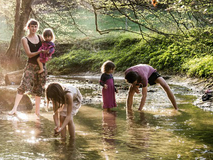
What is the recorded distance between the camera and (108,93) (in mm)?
8281

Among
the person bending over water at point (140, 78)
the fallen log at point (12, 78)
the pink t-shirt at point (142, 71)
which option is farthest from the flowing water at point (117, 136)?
the fallen log at point (12, 78)

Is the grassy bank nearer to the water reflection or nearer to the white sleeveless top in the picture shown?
the water reflection

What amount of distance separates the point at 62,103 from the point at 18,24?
10417mm

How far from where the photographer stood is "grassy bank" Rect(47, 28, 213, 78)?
13.8 m

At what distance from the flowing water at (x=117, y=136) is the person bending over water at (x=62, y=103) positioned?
0.22m

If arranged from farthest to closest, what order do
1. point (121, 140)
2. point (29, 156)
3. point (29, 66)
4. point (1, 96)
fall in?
point (1, 96), point (29, 66), point (121, 140), point (29, 156)

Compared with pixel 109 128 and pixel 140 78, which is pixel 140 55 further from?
pixel 109 128

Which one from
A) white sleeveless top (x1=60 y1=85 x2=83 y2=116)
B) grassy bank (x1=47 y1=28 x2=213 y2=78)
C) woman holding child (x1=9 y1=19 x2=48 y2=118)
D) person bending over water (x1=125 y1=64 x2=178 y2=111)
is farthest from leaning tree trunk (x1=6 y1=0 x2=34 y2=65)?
white sleeveless top (x1=60 y1=85 x2=83 y2=116)

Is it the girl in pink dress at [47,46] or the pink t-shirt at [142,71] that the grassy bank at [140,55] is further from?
the girl in pink dress at [47,46]

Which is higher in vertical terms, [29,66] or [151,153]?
[29,66]

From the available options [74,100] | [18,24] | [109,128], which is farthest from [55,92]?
[18,24]

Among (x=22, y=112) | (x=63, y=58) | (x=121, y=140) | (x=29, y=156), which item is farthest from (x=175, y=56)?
(x=29, y=156)

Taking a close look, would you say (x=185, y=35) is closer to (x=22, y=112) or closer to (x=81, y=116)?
(x=81, y=116)

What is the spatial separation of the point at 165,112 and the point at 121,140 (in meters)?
2.91
